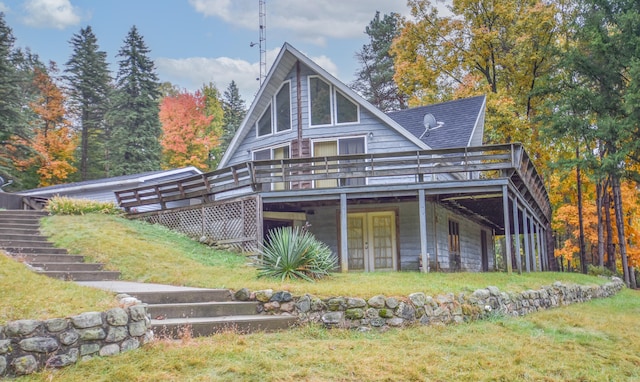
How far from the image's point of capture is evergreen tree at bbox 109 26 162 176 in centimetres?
3347

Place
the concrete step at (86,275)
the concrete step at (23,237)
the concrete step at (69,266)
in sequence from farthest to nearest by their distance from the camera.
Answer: the concrete step at (23,237) < the concrete step at (69,266) < the concrete step at (86,275)

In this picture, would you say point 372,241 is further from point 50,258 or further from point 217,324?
point 217,324

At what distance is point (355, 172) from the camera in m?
13.4

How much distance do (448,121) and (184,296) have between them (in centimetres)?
1306

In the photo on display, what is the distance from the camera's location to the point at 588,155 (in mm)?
18203

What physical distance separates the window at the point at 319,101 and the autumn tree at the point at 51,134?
2264 cm

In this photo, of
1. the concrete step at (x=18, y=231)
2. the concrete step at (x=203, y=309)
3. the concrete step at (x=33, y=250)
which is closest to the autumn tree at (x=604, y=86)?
the concrete step at (x=203, y=309)

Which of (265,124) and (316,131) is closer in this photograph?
(316,131)

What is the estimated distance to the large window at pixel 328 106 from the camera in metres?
16.1

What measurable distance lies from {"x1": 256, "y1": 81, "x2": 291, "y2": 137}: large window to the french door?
165 inches

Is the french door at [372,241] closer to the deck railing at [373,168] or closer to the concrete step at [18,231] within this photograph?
the deck railing at [373,168]

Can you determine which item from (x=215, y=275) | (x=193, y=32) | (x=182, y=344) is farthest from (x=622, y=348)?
(x=193, y=32)

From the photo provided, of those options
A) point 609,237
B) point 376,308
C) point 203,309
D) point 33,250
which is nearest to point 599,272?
point 609,237

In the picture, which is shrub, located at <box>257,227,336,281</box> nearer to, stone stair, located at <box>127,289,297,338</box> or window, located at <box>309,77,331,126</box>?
stone stair, located at <box>127,289,297,338</box>
